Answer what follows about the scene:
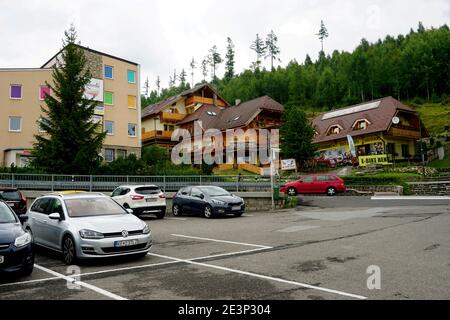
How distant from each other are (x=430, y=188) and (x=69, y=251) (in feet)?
93.8

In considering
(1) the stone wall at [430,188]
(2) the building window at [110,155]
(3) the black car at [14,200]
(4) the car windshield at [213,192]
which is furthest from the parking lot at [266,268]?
(2) the building window at [110,155]

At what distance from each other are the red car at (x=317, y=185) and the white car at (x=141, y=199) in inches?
533

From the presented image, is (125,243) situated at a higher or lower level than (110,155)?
lower

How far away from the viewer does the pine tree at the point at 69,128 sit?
25172 millimetres

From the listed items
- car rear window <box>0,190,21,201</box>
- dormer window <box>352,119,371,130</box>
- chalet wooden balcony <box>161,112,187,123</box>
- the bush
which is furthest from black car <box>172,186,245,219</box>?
chalet wooden balcony <box>161,112,187,123</box>

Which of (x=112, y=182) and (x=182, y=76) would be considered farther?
(x=182, y=76)

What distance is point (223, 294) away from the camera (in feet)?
19.8

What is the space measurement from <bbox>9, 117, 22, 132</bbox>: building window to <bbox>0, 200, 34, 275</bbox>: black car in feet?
111

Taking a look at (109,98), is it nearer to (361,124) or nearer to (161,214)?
(161,214)

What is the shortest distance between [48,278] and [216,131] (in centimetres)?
4885

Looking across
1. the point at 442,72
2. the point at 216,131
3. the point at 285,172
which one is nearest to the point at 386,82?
the point at 442,72

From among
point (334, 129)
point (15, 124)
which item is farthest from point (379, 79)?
point (15, 124)

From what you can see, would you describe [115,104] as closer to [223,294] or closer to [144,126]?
[144,126]

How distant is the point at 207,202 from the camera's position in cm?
1928
